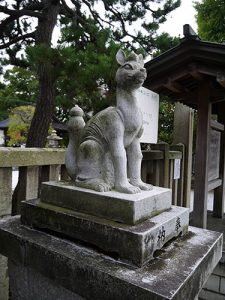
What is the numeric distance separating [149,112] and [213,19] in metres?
6.56

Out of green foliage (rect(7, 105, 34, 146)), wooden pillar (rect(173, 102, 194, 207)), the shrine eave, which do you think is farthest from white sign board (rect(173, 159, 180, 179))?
green foliage (rect(7, 105, 34, 146))

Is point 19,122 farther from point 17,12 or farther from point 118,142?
point 118,142

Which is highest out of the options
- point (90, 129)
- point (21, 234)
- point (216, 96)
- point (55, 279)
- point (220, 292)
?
point (216, 96)

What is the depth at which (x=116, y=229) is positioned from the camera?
3.99 ft

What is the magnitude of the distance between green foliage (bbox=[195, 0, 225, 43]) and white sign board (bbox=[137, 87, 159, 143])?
5.49 meters

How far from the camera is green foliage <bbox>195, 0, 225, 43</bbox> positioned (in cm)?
756

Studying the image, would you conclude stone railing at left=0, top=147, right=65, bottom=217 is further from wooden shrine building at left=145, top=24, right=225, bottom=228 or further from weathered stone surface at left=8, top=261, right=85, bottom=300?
wooden shrine building at left=145, top=24, right=225, bottom=228

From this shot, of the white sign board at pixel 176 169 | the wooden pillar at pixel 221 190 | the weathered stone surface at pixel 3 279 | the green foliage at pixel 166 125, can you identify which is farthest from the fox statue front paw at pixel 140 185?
the green foliage at pixel 166 125

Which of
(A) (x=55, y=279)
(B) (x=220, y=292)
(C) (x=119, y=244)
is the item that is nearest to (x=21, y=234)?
(A) (x=55, y=279)

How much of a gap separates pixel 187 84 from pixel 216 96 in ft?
1.41

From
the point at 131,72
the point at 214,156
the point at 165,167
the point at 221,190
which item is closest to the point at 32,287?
the point at 131,72

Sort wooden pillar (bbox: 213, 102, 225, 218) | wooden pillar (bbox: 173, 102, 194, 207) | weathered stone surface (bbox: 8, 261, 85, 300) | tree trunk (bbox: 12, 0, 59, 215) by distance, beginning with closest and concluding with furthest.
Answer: weathered stone surface (bbox: 8, 261, 85, 300) → wooden pillar (bbox: 173, 102, 194, 207) → tree trunk (bbox: 12, 0, 59, 215) → wooden pillar (bbox: 213, 102, 225, 218)

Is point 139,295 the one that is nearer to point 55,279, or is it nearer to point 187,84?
point 55,279

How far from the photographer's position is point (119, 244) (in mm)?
1207
